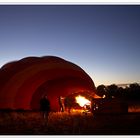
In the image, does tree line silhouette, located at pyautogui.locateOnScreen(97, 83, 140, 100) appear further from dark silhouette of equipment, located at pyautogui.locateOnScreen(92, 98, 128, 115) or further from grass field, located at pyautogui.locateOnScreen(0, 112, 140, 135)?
grass field, located at pyautogui.locateOnScreen(0, 112, 140, 135)

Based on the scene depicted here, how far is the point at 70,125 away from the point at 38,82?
19.9ft

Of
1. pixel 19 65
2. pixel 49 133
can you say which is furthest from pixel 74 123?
pixel 19 65

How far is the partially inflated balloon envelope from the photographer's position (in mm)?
18000

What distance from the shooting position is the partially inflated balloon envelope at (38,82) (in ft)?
59.1

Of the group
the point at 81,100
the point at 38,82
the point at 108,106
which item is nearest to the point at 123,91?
the point at 81,100

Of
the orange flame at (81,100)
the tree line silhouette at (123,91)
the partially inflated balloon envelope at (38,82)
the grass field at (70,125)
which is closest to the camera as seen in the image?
the grass field at (70,125)

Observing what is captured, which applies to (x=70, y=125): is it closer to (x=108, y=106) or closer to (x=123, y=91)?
(x=108, y=106)

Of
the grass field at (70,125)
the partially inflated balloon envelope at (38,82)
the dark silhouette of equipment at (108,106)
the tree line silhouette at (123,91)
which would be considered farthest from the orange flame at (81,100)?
the tree line silhouette at (123,91)

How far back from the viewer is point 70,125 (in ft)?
42.3

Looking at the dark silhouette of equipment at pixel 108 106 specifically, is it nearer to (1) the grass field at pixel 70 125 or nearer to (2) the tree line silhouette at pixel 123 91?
(1) the grass field at pixel 70 125

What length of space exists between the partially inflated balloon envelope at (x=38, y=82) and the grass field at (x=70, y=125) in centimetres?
200

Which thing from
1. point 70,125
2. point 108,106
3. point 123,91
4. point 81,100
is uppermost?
point 123,91
